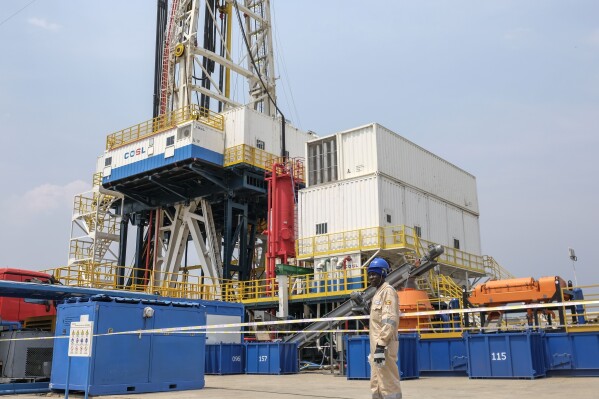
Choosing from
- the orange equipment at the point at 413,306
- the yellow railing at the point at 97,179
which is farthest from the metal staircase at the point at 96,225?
the orange equipment at the point at 413,306

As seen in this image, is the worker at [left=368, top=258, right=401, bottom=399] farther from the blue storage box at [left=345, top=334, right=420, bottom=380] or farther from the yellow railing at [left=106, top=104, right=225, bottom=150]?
the yellow railing at [left=106, top=104, right=225, bottom=150]

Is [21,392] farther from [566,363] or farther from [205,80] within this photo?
[205,80]

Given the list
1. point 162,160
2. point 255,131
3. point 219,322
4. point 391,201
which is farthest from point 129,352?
point 255,131

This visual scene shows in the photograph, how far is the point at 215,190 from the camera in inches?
1379

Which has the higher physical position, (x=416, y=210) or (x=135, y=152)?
(x=135, y=152)

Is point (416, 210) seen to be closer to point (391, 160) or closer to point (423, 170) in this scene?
point (423, 170)

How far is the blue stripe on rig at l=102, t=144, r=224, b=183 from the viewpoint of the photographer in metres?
32.4

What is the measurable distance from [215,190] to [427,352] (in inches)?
789

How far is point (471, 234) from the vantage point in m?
33.5

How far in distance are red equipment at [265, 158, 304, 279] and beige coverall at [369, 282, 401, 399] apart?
74.9ft

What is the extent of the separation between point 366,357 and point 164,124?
23.5 m

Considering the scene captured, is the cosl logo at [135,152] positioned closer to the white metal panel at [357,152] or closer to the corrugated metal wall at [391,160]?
the corrugated metal wall at [391,160]

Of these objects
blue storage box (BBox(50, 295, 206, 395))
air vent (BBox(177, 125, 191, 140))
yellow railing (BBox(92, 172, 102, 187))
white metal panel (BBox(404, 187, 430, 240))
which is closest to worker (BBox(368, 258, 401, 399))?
blue storage box (BBox(50, 295, 206, 395))

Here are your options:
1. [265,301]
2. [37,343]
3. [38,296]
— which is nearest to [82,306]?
[37,343]
